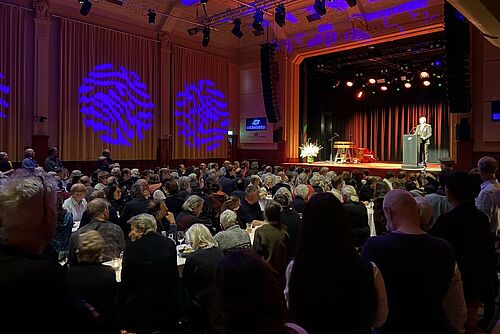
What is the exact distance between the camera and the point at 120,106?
44.2 feet

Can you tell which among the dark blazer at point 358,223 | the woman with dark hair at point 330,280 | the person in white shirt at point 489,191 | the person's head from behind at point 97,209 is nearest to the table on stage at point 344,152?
the dark blazer at point 358,223

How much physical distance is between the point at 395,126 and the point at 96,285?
19096 mm

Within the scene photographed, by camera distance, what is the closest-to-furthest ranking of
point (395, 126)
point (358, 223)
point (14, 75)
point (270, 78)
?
1. point (358, 223)
2. point (14, 75)
3. point (270, 78)
4. point (395, 126)

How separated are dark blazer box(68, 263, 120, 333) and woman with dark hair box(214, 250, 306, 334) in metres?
1.79

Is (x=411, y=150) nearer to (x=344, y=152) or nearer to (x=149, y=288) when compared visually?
(x=344, y=152)

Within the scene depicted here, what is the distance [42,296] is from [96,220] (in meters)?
2.91

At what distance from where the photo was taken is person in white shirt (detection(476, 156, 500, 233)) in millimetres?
4168

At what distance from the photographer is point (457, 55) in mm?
9266

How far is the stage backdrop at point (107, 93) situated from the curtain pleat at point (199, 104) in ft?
2.79

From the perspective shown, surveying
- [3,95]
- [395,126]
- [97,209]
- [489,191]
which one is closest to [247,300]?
[97,209]

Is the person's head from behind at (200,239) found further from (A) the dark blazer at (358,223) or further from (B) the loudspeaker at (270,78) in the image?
(B) the loudspeaker at (270,78)

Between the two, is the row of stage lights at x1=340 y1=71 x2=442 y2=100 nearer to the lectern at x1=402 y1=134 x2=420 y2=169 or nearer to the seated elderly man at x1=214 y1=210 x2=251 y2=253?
the lectern at x1=402 y1=134 x2=420 y2=169

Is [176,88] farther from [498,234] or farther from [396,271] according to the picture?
[396,271]

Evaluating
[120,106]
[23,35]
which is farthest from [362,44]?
[23,35]
